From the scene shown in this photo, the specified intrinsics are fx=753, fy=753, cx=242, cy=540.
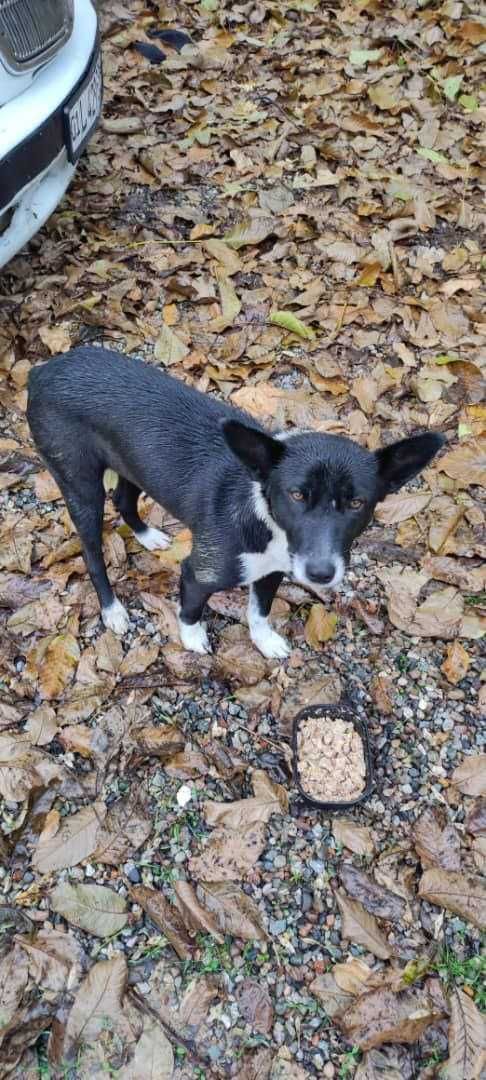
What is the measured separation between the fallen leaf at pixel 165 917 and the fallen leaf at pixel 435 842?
100 cm

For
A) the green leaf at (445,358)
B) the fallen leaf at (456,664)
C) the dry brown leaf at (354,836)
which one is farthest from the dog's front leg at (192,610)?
the green leaf at (445,358)

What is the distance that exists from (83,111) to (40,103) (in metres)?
0.51

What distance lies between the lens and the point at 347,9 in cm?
764

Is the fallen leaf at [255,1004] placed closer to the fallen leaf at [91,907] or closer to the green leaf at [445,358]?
the fallen leaf at [91,907]

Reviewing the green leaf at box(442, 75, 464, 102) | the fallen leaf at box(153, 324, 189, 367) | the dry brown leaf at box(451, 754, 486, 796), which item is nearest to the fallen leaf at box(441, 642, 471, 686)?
the dry brown leaf at box(451, 754, 486, 796)

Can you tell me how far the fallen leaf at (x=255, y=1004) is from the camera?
270 centimetres

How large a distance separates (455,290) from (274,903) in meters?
4.20

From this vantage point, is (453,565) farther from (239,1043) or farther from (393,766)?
(239,1043)

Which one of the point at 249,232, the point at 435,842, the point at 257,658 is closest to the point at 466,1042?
the point at 435,842

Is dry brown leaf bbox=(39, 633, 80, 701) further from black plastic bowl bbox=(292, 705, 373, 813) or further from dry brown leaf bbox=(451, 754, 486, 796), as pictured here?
dry brown leaf bbox=(451, 754, 486, 796)

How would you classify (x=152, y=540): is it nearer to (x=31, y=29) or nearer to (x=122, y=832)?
(x=122, y=832)

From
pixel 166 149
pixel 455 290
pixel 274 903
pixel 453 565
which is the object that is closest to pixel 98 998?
pixel 274 903

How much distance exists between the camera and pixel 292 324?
5.16 m

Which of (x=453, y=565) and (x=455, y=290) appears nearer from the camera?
(x=453, y=565)
